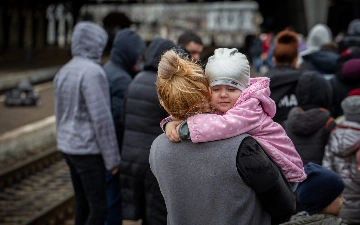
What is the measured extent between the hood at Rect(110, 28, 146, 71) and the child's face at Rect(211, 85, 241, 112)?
239 centimetres

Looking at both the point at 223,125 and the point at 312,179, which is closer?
the point at 223,125

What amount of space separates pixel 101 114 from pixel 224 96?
197cm

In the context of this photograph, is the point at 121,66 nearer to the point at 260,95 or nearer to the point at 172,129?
the point at 172,129

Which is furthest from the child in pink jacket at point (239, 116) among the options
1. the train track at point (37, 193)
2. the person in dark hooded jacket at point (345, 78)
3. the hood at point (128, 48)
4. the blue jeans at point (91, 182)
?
the train track at point (37, 193)

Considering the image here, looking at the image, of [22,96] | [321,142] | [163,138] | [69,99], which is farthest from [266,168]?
[22,96]

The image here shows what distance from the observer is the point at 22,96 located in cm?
1603

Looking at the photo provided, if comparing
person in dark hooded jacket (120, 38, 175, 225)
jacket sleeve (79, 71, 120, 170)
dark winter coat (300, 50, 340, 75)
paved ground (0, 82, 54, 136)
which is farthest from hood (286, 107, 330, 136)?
paved ground (0, 82, 54, 136)

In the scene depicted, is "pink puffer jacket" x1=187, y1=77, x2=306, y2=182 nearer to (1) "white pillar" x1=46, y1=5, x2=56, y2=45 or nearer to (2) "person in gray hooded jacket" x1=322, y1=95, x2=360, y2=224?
(2) "person in gray hooded jacket" x1=322, y1=95, x2=360, y2=224

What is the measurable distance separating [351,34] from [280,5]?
2739cm

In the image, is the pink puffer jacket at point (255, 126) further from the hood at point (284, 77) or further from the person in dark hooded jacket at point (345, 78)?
the person in dark hooded jacket at point (345, 78)

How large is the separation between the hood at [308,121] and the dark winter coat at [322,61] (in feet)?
7.34

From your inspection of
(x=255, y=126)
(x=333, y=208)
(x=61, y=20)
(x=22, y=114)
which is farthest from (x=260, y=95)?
(x=61, y=20)

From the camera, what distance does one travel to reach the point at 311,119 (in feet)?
13.3

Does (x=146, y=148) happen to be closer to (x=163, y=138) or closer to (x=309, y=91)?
(x=309, y=91)
